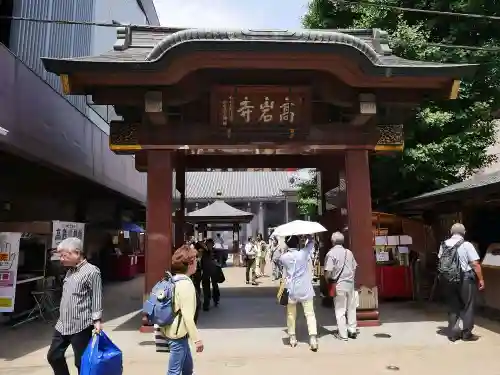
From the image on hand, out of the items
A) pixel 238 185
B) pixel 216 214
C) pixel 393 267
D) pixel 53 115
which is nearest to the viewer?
pixel 53 115

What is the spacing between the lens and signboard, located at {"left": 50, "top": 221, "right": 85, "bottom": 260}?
32.1 ft

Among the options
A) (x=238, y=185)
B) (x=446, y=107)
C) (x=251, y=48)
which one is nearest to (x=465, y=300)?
(x=251, y=48)

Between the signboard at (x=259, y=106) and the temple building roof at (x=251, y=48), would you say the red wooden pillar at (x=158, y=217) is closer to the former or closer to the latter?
the signboard at (x=259, y=106)

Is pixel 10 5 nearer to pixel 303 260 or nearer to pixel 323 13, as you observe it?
pixel 303 260

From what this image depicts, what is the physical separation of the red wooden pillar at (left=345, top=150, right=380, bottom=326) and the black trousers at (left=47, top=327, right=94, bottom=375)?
17.5 ft

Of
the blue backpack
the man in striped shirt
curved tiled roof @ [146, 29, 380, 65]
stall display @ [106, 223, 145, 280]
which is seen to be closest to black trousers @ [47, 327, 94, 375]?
the man in striped shirt

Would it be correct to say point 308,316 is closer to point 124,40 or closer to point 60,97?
point 124,40

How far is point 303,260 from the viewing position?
7.07 m

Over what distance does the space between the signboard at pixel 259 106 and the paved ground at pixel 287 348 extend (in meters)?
3.82

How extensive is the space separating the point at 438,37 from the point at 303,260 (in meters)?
9.98

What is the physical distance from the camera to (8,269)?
8.32m

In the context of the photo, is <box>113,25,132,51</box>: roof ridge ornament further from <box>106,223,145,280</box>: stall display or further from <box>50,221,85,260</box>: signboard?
<box>106,223,145,280</box>: stall display

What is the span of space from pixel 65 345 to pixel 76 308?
414mm

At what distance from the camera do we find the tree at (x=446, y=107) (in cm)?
1265
